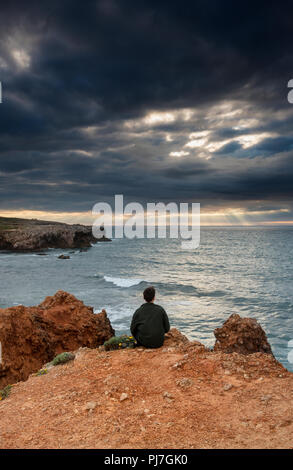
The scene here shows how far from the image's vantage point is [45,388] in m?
6.16

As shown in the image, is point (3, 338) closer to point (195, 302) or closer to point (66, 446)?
point (66, 446)

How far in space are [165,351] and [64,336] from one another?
18.9 feet

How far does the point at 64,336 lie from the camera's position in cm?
1132

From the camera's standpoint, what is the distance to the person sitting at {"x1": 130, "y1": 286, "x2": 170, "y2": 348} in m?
7.20

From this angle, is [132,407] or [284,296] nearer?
[132,407]

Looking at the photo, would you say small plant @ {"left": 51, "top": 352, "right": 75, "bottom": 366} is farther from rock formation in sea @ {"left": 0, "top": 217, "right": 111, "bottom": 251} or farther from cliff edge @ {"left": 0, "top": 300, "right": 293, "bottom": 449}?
rock formation in sea @ {"left": 0, "top": 217, "right": 111, "bottom": 251}

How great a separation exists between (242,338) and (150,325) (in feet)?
14.0

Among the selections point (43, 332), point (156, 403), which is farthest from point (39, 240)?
point (156, 403)

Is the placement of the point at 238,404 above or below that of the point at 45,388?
above

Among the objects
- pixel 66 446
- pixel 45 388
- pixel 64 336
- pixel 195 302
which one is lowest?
pixel 195 302

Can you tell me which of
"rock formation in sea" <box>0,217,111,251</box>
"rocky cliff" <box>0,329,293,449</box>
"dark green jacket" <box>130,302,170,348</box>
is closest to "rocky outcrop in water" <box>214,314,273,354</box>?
"rocky cliff" <box>0,329,293,449</box>

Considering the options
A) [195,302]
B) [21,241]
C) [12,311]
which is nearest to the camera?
[12,311]

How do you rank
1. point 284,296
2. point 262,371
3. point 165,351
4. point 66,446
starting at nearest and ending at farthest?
point 66,446
point 262,371
point 165,351
point 284,296

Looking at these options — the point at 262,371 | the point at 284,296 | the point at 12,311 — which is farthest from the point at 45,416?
the point at 284,296
